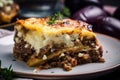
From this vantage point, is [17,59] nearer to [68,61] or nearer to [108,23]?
[68,61]

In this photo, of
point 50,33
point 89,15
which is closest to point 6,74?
point 50,33

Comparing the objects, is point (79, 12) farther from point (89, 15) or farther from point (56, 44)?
point (56, 44)

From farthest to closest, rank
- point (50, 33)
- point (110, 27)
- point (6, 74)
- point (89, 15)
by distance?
point (89, 15) → point (110, 27) → point (50, 33) → point (6, 74)

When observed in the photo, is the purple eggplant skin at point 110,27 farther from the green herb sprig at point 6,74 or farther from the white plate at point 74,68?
the green herb sprig at point 6,74

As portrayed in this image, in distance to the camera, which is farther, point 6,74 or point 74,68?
point 74,68

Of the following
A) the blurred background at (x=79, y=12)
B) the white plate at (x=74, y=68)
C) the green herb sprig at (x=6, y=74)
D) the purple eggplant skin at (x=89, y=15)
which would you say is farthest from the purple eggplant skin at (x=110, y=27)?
the green herb sprig at (x=6, y=74)

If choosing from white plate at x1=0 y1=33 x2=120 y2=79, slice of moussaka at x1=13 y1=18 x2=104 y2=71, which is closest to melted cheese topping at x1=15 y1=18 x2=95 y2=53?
slice of moussaka at x1=13 y1=18 x2=104 y2=71
